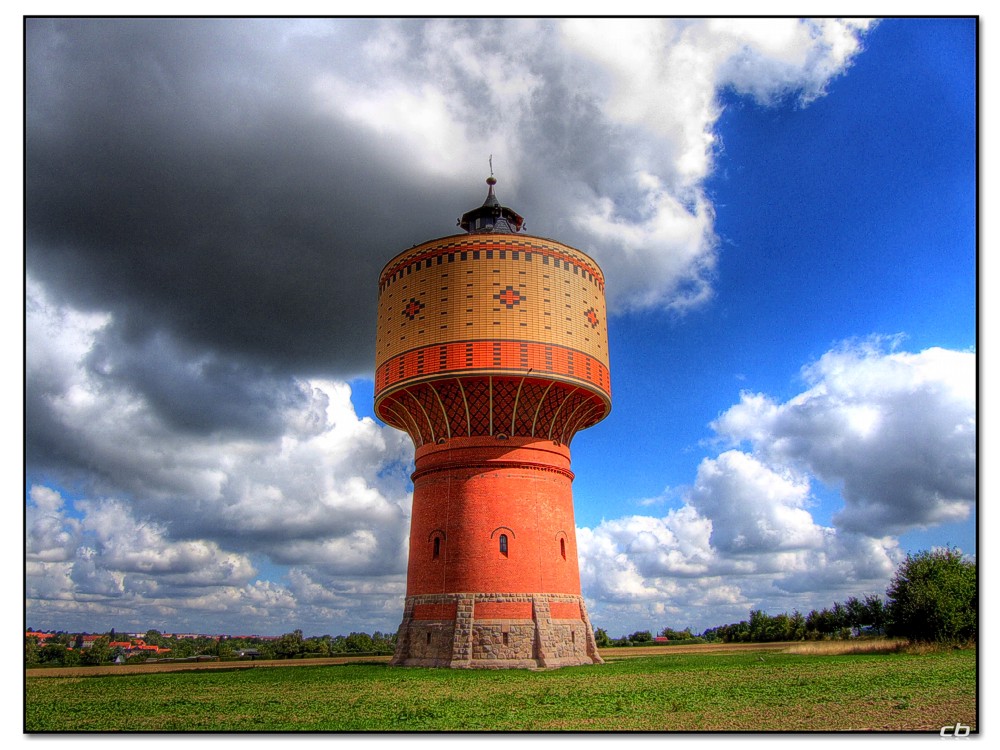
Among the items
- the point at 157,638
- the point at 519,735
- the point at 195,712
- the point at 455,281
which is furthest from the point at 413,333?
the point at 157,638

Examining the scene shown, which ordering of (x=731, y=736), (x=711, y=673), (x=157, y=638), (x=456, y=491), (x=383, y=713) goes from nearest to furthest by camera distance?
(x=731, y=736) < (x=383, y=713) < (x=711, y=673) < (x=456, y=491) < (x=157, y=638)

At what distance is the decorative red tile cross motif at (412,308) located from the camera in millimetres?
23094

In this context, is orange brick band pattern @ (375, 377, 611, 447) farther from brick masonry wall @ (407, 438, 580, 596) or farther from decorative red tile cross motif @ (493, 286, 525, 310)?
decorative red tile cross motif @ (493, 286, 525, 310)

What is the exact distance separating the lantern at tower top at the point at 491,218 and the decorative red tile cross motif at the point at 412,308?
481 centimetres

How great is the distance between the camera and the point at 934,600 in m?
27.5

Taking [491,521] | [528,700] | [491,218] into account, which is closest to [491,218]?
[491,218]

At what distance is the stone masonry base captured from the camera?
67.6ft

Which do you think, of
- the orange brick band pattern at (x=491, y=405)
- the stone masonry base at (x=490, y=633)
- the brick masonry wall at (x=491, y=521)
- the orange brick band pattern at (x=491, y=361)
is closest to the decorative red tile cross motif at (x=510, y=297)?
the orange brick band pattern at (x=491, y=361)

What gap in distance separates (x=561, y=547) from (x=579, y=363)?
584 cm

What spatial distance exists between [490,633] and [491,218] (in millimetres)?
14500

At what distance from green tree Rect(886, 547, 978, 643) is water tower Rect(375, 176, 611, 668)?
13565 mm

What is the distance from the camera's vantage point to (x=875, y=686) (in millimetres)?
14758

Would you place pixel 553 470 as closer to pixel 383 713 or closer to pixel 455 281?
pixel 455 281

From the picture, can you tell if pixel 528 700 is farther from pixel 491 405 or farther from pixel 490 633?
pixel 491 405
